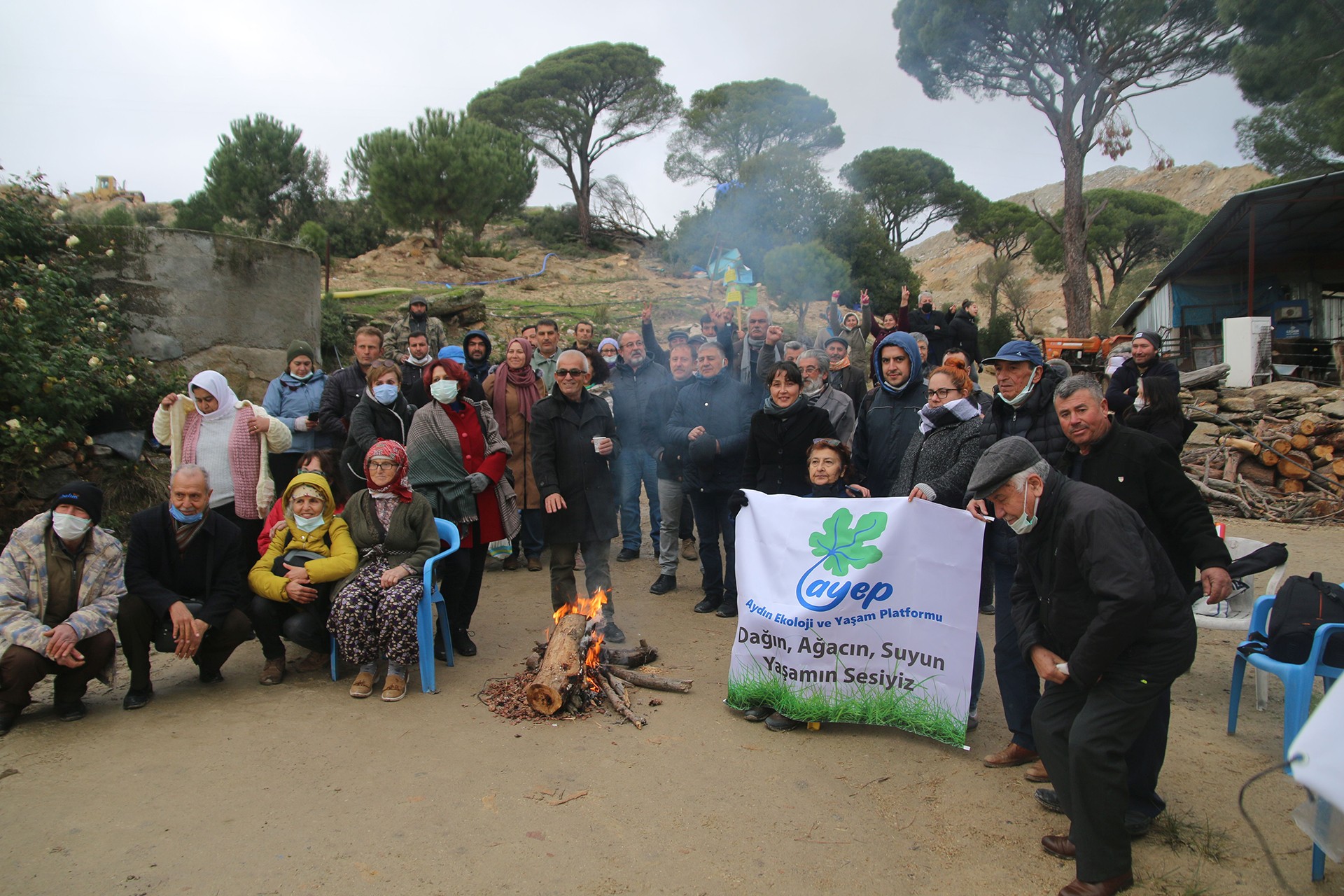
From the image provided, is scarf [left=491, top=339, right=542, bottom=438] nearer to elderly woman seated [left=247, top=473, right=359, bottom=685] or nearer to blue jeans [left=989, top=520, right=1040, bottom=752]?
elderly woman seated [left=247, top=473, right=359, bottom=685]

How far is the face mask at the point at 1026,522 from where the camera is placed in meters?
3.09

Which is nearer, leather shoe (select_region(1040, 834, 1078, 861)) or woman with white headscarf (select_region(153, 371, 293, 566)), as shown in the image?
leather shoe (select_region(1040, 834, 1078, 861))

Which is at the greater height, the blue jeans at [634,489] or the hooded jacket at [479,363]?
the hooded jacket at [479,363]

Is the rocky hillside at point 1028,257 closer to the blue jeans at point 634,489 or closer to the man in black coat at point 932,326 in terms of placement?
the man in black coat at point 932,326

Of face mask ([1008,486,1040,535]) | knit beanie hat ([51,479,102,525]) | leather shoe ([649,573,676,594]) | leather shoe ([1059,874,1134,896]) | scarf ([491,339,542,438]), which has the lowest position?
leather shoe ([1059,874,1134,896])

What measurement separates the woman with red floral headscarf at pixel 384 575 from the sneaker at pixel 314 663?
23 cm

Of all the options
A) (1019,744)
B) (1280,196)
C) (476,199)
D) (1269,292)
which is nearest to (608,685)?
(1019,744)

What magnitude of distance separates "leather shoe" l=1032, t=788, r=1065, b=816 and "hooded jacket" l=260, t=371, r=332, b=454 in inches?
222

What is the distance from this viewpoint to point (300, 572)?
487cm

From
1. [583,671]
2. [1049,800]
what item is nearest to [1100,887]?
[1049,800]

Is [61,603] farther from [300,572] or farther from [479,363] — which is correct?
[479,363]

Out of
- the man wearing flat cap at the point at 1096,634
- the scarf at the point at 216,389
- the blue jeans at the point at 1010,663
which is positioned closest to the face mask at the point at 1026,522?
the man wearing flat cap at the point at 1096,634

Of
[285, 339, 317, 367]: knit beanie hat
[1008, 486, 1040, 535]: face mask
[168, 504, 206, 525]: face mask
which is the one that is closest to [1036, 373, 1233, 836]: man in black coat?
[1008, 486, 1040, 535]: face mask

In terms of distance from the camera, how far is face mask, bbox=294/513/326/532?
16.4ft
